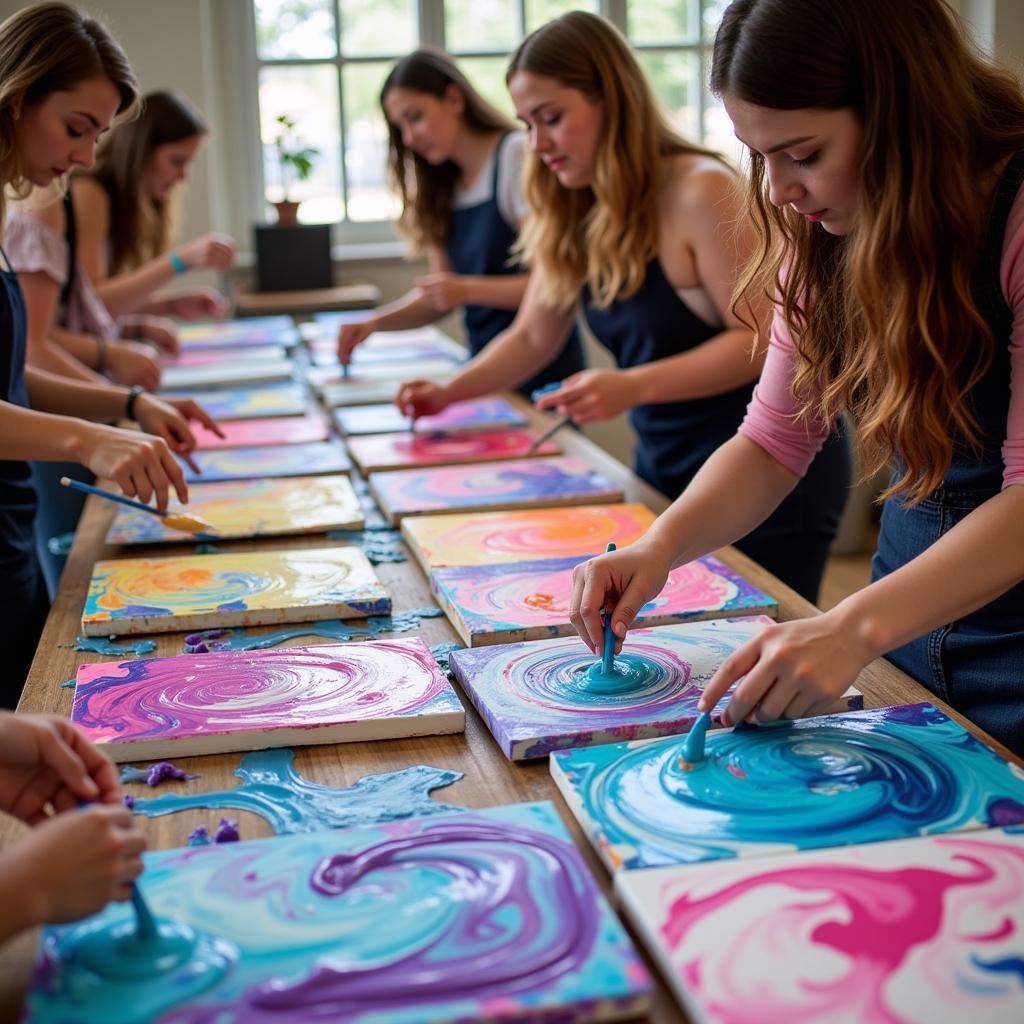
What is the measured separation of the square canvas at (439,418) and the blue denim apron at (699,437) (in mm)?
302

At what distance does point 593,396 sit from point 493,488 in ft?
0.74

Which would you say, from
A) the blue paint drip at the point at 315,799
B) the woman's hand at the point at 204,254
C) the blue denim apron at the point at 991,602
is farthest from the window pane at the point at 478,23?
the blue paint drip at the point at 315,799

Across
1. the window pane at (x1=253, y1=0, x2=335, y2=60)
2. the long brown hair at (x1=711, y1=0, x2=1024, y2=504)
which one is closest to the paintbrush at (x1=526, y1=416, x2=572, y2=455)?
the long brown hair at (x1=711, y1=0, x2=1024, y2=504)

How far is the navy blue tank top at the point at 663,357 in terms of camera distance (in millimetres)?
2107

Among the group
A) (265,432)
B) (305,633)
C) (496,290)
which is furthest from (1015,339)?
(496,290)

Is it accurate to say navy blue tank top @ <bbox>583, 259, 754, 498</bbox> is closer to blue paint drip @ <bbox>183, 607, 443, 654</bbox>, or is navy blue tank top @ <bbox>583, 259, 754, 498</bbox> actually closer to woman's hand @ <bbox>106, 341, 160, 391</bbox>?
blue paint drip @ <bbox>183, 607, 443, 654</bbox>

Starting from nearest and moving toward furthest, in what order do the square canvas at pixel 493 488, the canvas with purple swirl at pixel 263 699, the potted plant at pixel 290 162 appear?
the canvas with purple swirl at pixel 263 699 → the square canvas at pixel 493 488 → the potted plant at pixel 290 162

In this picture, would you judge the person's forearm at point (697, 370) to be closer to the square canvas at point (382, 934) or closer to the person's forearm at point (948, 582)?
the person's forearm at point (948, 582)

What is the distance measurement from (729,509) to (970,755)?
47 cm

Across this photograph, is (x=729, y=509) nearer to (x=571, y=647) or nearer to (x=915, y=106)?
(x=571, y=647)

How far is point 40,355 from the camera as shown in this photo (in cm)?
240

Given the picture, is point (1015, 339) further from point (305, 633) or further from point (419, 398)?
point (419, 398)

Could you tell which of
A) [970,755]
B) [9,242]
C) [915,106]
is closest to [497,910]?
[970,755]

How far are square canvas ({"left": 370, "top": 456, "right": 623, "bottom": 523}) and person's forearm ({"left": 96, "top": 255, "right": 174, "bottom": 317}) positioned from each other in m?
1.48
